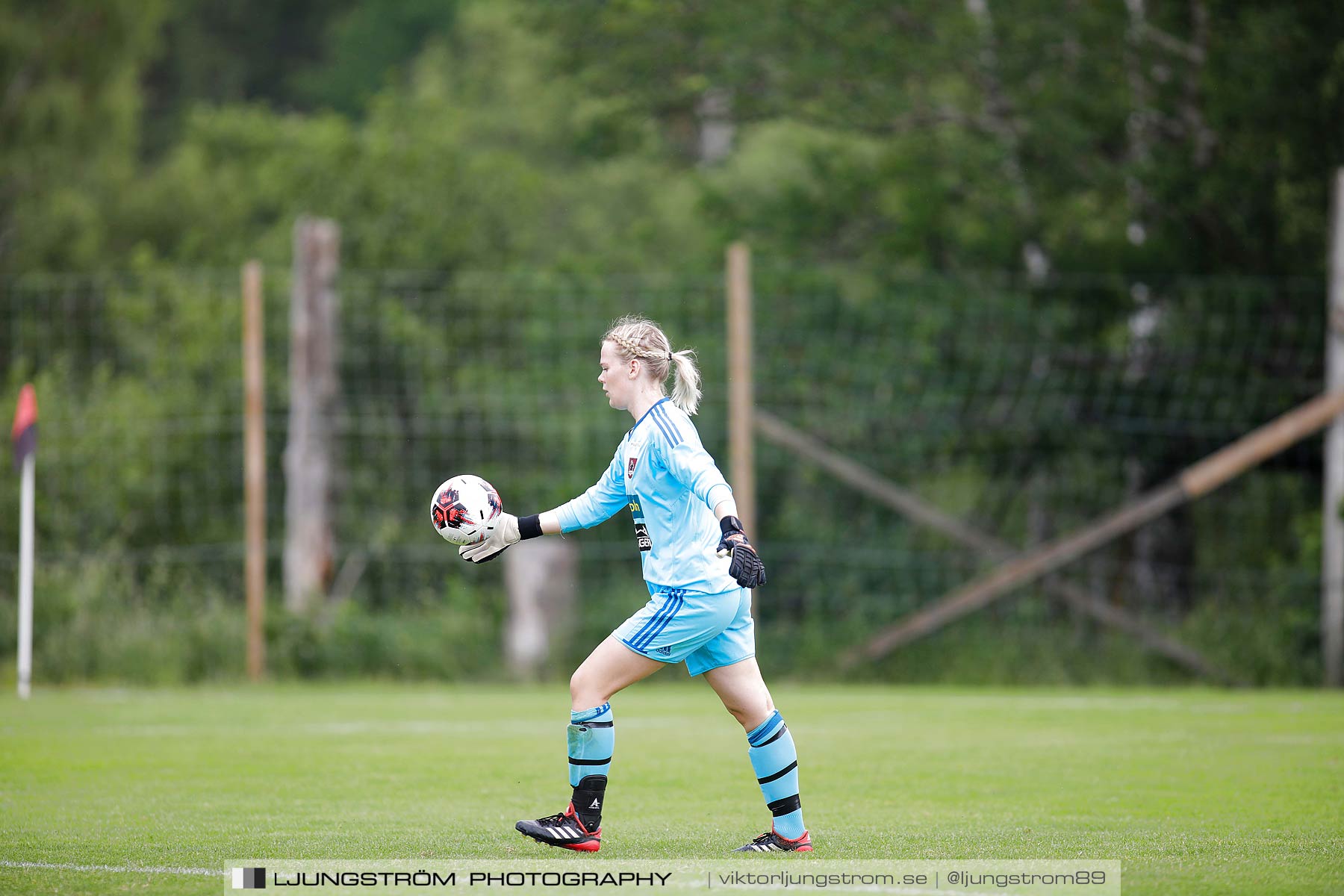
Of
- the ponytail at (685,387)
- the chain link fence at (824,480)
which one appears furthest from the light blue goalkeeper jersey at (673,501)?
the chain link fence at (824,480)

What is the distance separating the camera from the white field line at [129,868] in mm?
5324

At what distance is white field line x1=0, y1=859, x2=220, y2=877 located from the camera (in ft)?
17.5

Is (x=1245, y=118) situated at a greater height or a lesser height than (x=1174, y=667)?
greater

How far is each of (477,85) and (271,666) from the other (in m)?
27.7

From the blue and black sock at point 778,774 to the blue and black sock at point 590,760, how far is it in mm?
546

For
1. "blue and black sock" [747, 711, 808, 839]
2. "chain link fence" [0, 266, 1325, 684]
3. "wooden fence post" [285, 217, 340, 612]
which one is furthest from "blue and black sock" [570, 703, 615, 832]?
"wooden fence post" [285, 217, 340, 612]

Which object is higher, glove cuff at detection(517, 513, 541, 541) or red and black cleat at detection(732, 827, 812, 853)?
glove cuff at detection(517, 513, 541, 541)

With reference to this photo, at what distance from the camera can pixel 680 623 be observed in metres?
5.87

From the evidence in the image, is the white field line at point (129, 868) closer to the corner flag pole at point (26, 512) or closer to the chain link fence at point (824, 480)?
the corner flag pole at point (26, 512)

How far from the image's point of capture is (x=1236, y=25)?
16125mm

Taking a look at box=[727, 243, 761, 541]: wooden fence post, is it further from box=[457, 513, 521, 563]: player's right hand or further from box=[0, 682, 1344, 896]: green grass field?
box=[457, 513, 521, 563]: player's right hand

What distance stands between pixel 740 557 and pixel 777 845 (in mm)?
1160

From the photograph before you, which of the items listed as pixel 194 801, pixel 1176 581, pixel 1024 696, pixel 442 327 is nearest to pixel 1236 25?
pixel 1176 581

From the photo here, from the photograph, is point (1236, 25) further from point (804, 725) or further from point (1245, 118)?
point (804, 725)
